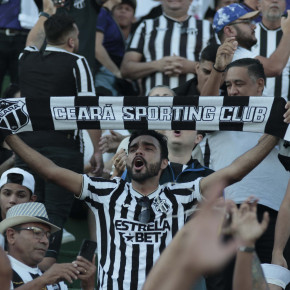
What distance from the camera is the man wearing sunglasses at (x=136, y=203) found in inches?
212

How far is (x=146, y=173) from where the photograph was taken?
5555 mm

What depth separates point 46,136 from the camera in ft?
21.8

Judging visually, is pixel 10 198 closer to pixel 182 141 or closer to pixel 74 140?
pixel 74 140

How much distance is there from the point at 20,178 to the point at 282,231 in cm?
208

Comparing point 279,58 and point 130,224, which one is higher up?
point 279,58

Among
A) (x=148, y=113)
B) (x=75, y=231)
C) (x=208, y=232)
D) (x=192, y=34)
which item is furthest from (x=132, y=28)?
(x=208, y=232)

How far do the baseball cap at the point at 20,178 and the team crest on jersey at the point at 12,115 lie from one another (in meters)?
0.82

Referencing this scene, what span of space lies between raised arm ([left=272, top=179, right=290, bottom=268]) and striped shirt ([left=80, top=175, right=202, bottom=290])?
1.77 ft

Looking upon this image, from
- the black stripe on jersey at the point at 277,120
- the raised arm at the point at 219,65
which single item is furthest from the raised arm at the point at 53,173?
the raised arm at the point at 219,65

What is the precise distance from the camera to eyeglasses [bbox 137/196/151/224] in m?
5.43

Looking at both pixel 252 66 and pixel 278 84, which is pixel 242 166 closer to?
pixel 252 66

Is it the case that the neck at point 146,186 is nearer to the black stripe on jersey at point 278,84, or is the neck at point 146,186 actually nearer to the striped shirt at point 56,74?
the striped shirt at point 56,74

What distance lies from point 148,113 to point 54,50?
1.58m

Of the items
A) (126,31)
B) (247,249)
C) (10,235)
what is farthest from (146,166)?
(126,31)
